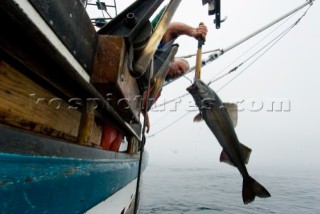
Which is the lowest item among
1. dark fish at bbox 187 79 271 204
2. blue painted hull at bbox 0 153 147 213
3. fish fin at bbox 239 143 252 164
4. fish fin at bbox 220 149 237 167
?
blue painted hull at bbox 0 153 147 213

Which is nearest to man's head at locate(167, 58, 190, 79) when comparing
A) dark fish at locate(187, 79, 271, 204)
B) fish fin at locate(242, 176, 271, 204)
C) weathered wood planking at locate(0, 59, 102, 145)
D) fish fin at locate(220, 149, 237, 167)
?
dark fish at locate(187, 79, 271, 204)

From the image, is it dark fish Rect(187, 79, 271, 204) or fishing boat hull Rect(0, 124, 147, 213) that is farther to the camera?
dark fish Rect(187, 79, 271, 204)

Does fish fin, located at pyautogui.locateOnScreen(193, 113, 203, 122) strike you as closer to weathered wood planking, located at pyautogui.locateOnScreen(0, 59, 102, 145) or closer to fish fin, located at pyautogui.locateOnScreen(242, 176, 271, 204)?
fish fin, located at pyautogui.locateOnScreen(242, 176, 271, 204)

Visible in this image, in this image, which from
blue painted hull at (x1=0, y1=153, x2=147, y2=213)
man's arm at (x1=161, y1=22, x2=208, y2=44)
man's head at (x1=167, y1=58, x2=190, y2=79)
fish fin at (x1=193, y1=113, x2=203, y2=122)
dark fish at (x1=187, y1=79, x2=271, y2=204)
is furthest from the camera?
man's head at (x1=167, y1=58, x2=190, y2=79)

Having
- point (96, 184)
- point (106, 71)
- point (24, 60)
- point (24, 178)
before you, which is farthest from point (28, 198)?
point (106, 71)

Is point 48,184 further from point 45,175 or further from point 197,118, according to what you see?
point 197,118

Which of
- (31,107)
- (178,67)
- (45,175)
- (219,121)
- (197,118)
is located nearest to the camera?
(45,175)

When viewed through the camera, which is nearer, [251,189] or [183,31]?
[183,31]

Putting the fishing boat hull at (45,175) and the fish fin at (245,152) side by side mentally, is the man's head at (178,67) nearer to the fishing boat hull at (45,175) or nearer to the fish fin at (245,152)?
the fish fin at (245,152)

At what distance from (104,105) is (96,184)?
1.89ft

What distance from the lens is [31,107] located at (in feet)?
4.49

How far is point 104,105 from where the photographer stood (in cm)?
188

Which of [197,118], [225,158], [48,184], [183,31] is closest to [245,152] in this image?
[225,158]

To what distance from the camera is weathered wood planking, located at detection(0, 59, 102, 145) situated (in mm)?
1157
